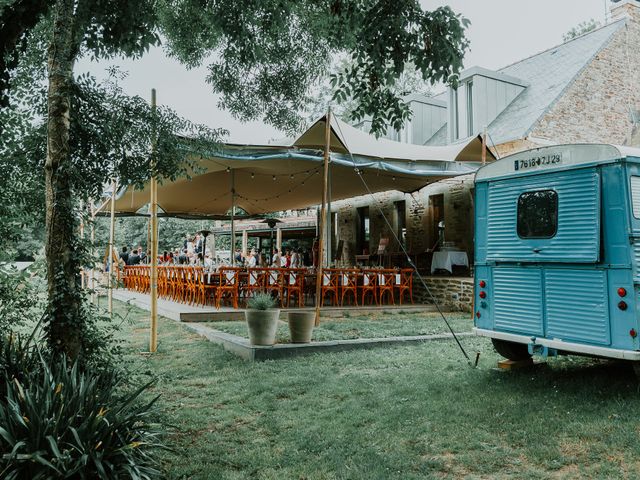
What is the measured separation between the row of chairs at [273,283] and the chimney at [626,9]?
9721mm

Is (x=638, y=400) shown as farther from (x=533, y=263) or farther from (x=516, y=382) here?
(x=533, y=263)

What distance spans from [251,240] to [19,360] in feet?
104

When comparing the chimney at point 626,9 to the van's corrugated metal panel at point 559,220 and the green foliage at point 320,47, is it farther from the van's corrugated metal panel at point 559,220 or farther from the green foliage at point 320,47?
the van's corrugated metal panel at point 559,220

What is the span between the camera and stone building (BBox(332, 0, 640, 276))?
506 inches

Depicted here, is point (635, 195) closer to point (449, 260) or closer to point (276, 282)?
point (276, 282)

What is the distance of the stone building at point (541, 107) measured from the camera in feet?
42.1

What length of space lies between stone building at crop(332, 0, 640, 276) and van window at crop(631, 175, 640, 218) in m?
7.88

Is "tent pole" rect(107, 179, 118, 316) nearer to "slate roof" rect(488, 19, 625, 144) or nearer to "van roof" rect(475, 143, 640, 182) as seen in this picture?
"van roof" rect(475, 143, 640, 182)

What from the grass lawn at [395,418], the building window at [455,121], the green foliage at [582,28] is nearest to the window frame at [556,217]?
the grass lawn at [395,418]

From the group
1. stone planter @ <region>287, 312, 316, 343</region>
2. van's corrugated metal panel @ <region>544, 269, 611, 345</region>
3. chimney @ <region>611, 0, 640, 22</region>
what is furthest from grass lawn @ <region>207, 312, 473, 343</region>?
chimney @ <region>611, 0, 640, 22</region>

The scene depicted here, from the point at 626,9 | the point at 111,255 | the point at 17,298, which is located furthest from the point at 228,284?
the point at 626,9

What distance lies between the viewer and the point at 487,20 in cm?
596

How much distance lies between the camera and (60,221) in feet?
12.1

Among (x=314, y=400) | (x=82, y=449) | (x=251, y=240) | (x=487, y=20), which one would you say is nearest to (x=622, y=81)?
(x=487, y=20)
